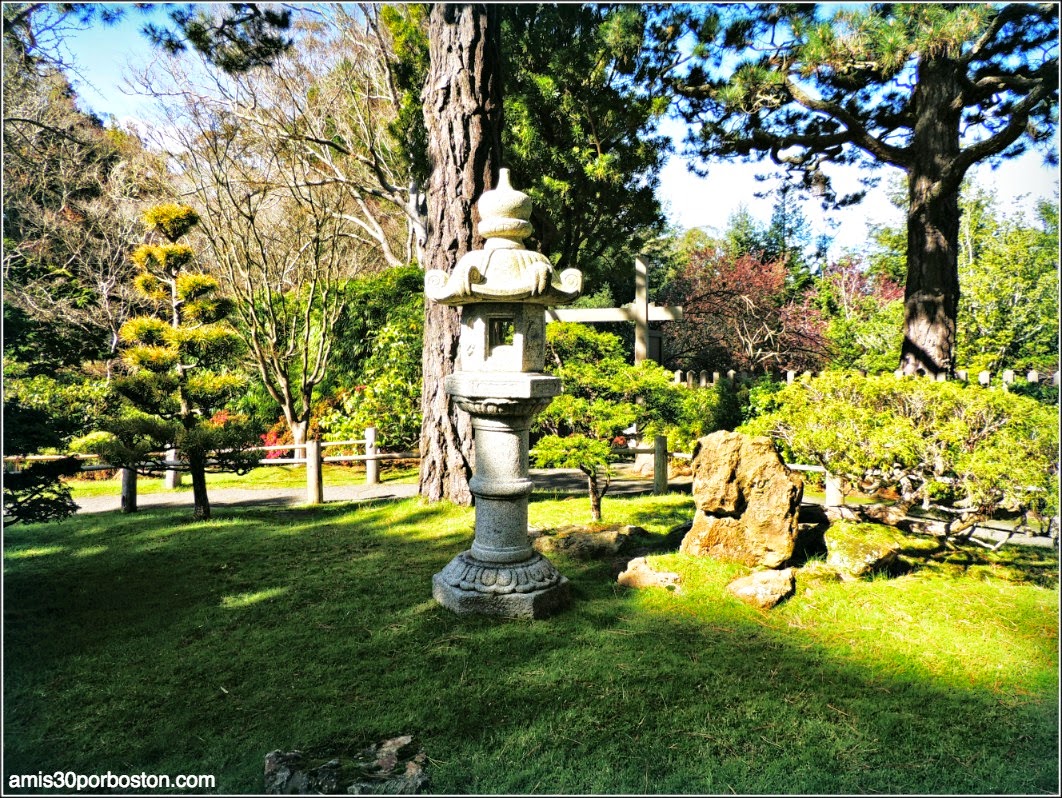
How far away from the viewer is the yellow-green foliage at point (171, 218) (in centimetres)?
536

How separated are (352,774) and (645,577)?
2489 mm

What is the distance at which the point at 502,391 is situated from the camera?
140 inches

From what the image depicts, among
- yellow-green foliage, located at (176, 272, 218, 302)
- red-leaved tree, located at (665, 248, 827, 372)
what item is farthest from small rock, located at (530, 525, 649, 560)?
red-leaved tree, located at (665, 248, 827, 372)

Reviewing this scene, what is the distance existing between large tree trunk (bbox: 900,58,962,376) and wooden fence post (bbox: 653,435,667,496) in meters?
3.04

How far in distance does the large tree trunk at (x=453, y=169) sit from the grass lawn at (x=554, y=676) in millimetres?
1907

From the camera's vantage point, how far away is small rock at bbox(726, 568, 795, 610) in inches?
149

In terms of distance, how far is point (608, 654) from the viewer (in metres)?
3.18

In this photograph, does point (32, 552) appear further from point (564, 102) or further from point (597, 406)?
point (564, 102)

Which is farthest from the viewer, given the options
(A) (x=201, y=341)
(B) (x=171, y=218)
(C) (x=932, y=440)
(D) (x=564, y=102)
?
(D) (x=564, y=102)

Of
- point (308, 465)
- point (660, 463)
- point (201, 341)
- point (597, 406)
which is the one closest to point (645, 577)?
point (597, 406)

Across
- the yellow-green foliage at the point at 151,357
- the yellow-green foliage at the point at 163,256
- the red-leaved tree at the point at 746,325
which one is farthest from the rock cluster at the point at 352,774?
the red-leaved tree at the point at 746,325

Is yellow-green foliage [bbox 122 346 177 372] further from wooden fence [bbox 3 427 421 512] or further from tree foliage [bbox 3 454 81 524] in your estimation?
tree foliage [bbox 3 454 81 524]

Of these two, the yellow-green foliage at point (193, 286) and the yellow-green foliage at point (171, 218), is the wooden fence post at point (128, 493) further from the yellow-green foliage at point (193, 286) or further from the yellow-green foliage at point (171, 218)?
the yellow-green foliage at point (171, 218)

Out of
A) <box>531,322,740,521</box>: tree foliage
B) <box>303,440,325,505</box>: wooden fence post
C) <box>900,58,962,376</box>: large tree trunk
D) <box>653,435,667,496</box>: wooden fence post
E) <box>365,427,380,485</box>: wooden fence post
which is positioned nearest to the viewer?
<box>531,322,740,521</box>: tree foliage
